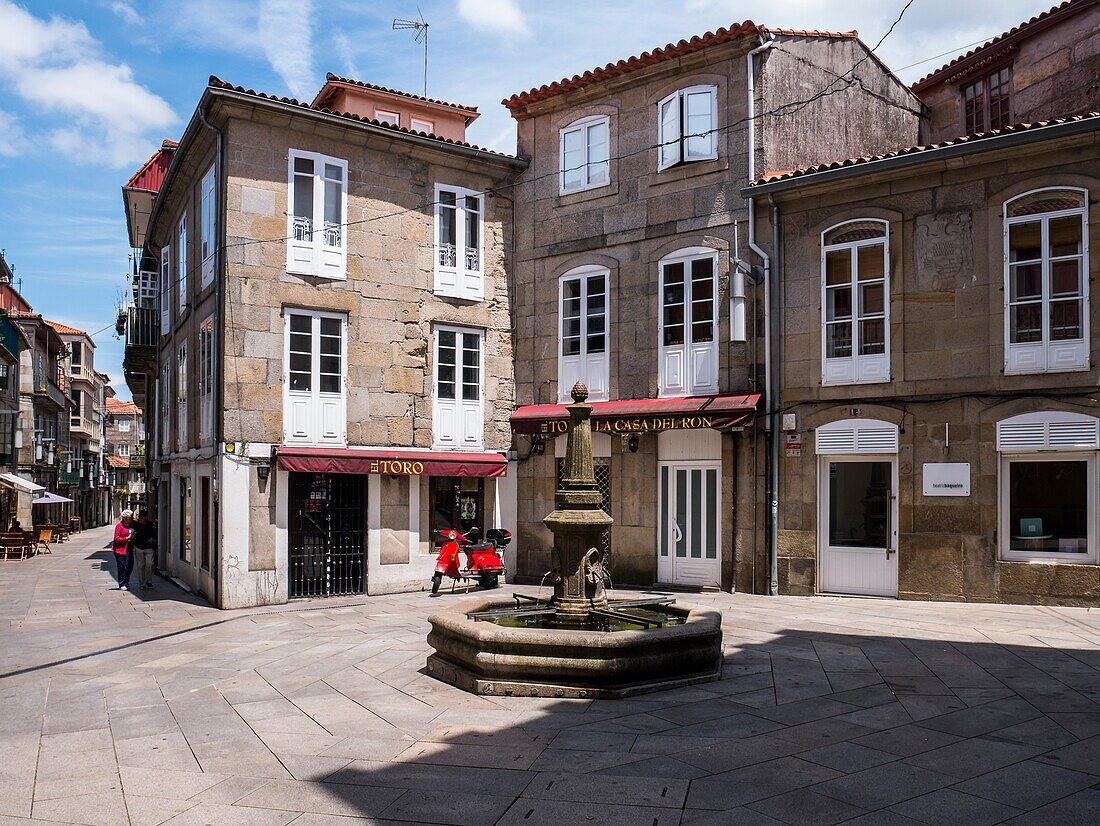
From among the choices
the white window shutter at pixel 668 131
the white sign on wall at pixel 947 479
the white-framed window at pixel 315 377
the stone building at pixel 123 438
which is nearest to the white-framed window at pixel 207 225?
the white-framed window at pixel 315 377

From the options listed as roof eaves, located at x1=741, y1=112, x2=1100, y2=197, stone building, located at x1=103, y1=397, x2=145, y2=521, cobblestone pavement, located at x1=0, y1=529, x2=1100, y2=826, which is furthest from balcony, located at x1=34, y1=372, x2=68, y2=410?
roof eaves, located at x1=741, y1=112, x2=1100, y2=197

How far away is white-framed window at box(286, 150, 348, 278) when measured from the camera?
54.5 ft

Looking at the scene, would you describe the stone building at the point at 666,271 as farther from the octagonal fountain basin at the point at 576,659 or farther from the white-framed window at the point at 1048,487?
the octagonal fountain basin at the point at 576,659

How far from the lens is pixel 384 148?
58.1 ft

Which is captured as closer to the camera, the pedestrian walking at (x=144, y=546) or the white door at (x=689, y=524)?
the white door at (x=689, y=524)

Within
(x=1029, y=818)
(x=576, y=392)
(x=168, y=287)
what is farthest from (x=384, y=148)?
(x=1029, y=818)

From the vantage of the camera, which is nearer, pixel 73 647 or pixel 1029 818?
pixel 1029 818

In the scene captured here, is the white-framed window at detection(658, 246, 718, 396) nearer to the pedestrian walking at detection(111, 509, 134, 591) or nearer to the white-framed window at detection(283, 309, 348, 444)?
the white-framed window at detection(283, 309, 348, 444)

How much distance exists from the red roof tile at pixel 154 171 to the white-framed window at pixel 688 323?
16.4 metres

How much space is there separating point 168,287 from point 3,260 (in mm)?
22547

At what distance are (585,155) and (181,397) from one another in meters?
10.1

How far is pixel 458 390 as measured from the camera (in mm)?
18328

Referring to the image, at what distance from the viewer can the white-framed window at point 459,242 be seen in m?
18.4

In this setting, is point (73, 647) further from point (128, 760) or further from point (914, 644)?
point (914, 644)
